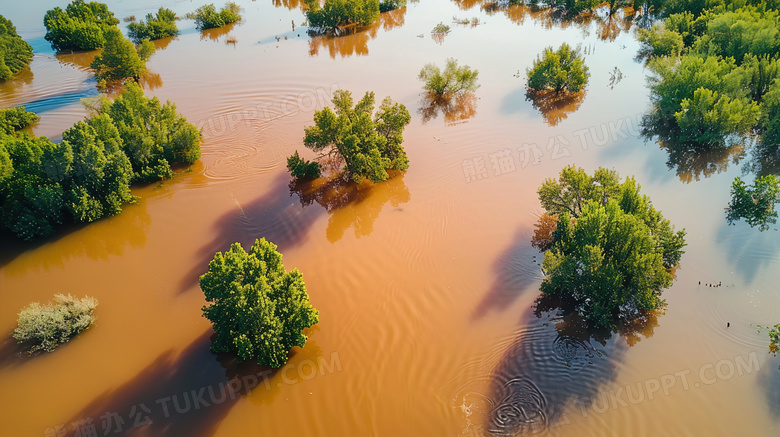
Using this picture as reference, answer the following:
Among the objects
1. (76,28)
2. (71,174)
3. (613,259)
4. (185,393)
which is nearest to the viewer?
(185,393)

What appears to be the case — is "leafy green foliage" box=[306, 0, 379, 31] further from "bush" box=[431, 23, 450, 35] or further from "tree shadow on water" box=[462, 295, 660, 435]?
"tree shadow on water" box=[462, 295, 660, 435]

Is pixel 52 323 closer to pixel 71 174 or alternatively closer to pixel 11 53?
pixel 71 174

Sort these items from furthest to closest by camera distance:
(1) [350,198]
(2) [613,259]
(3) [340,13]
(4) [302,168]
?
(3) [340,13], (4) [302,168], (1) [350,198], (2) [613,259]

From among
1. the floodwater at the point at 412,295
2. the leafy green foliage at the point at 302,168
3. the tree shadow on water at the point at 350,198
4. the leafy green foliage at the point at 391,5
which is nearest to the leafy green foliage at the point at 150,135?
the floodwater at the point at 412,295

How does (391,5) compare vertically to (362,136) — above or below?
above

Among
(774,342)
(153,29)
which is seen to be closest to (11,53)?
(153,29)

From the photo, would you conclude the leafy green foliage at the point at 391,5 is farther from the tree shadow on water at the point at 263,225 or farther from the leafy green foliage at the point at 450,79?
the tree shadow on water at the point at 263,225

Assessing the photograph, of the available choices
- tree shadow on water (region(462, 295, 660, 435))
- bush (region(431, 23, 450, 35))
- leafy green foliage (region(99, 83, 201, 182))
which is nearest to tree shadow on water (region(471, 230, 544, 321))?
tree shadow on water (region(462, 295, 660, 435))
